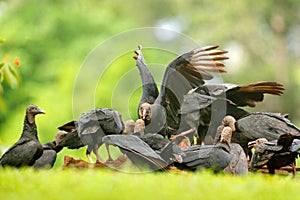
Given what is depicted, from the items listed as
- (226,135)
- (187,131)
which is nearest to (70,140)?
(187,131)

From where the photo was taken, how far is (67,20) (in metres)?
32.0

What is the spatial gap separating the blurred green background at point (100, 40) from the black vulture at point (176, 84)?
1678cm

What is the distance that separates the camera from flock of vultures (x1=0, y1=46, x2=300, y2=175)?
22.0 ft

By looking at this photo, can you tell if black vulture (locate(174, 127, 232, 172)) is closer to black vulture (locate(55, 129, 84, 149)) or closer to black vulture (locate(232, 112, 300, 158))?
black vulture (locate(232, 112, 300, 158))

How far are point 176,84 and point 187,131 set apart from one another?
52cm

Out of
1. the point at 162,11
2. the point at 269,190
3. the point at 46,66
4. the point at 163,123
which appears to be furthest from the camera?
the point at 162,11

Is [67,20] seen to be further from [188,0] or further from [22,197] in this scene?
[22,197]

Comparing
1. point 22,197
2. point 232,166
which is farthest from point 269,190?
point 22,197

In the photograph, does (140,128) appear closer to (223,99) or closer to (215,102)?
(215,102)

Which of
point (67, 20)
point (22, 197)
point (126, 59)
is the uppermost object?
point (67, 20)

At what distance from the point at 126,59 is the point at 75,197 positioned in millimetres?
19954

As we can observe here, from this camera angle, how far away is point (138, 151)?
650 centimetres

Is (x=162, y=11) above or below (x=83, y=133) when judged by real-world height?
above

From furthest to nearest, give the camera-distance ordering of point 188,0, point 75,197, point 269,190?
1. point 188,0
2. point 269,190
3. point 75,197
